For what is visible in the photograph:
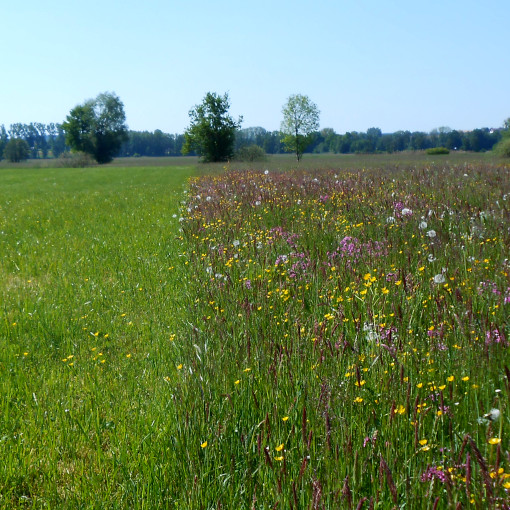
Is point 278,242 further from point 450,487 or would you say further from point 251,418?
point 450,487

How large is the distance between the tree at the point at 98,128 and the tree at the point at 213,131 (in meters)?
31.1

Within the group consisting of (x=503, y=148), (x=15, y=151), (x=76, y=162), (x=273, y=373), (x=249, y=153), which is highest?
(x=15, y=151)

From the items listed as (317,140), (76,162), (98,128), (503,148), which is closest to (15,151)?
(98,128)

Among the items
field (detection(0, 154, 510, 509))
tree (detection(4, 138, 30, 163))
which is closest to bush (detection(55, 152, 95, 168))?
tree (detection(4, 138, 30, 163))

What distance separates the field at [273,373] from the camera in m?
1.99

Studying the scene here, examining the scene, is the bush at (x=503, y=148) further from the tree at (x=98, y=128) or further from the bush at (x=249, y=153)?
the tree at (x=98, y=128)

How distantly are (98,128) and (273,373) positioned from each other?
9477 centimetres

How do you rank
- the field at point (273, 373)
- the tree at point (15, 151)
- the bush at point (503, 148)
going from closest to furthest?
the field at point (273, 373)
the bush at point (503, 148)
the tree at point (15, 151)

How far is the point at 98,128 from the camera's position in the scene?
297 feet

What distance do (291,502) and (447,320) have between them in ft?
5.14

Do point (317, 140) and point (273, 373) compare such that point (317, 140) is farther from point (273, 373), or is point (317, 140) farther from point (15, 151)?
point (273, 373)

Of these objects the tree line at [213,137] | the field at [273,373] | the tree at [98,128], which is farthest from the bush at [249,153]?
the field at [273,373]

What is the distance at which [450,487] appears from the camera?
1709 mm

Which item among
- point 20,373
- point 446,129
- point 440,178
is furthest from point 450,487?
point 446,129
